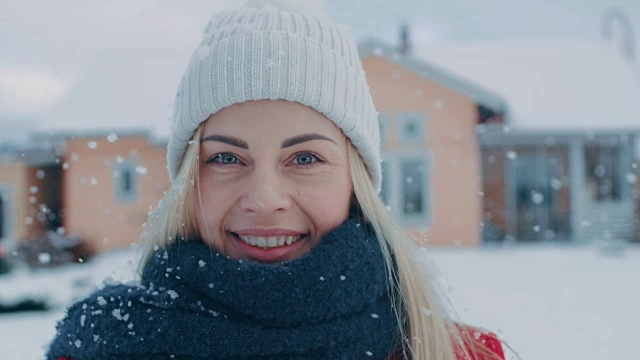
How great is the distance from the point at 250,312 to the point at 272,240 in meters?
0.17

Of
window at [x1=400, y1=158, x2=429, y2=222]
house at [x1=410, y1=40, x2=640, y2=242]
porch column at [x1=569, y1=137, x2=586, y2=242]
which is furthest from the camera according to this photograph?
porch column at [x1=569, y1=137, x2=586, y2=242]

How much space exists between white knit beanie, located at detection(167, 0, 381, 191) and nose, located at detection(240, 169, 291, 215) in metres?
0.17

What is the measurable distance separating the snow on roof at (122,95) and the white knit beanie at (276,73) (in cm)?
1156

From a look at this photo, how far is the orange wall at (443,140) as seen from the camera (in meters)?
13.9

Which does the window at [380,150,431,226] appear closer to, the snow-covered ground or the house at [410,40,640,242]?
the snow-covered ground

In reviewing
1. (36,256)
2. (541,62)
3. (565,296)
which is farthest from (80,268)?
(541,62)

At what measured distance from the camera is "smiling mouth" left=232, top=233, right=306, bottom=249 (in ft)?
4.32

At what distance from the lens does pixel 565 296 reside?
21.7ft

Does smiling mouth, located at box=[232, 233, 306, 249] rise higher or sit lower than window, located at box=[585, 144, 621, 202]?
higher

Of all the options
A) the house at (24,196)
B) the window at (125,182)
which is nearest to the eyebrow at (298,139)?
the window at (125,182)

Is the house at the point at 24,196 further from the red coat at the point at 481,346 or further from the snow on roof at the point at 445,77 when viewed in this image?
the red coat at the point at 481,346

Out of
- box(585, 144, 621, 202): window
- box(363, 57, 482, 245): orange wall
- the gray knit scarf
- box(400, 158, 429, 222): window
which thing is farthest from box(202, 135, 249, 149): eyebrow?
box(585, 144, 621, 202): window

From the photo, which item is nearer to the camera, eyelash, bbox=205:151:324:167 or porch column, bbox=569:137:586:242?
eyelash, bbox=205:151:324:167

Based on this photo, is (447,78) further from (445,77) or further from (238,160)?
(238,160)
